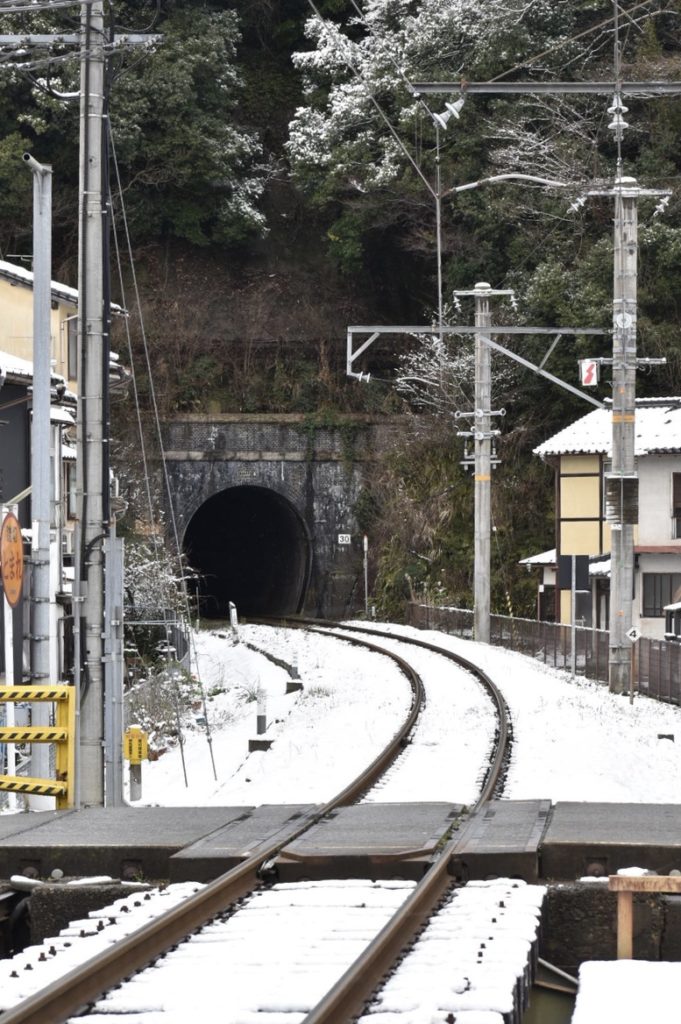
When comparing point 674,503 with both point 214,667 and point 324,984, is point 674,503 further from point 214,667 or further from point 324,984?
point 324,984

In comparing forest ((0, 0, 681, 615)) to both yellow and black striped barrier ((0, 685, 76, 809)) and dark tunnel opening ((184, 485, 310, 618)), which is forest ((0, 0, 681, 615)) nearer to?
dark tunnel opening ((184, 485, 310, 618))

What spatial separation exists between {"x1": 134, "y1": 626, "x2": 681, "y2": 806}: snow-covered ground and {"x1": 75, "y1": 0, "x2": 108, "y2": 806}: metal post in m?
1.20

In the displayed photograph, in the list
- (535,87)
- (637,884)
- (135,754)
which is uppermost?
(535,87)

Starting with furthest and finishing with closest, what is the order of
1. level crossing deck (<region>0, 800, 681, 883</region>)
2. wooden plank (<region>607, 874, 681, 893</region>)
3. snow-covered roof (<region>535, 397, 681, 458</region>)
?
1. snow-covered roof (<region>535, 397, 681, 458</region>)
2. level crossing deck (<region>0, 800, 681, 883</region>)
3. wooden plank (<region>607, 874, 681, 893</region>)

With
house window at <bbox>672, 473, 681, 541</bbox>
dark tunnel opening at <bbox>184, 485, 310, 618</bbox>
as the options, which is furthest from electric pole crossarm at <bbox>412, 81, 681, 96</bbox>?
dark tunnel opening at <bbox>184, 485, 310, 618</bbox>

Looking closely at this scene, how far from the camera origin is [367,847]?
8.39 m

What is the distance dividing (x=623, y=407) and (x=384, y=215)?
26329mm

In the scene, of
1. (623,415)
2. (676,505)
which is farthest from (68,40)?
(676,505)

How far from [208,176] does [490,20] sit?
33.2ft

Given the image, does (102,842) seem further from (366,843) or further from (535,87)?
(535,87)

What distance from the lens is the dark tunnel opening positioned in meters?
50.9

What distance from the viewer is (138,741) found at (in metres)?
16.3

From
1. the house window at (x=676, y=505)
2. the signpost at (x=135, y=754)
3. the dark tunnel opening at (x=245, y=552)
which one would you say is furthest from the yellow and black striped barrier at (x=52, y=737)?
the dark tunnel opening at (x=245, y=552)

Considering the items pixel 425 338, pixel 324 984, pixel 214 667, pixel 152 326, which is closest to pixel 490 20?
pixel 425 338
